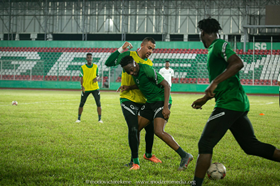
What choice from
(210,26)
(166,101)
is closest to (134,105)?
(166,101)

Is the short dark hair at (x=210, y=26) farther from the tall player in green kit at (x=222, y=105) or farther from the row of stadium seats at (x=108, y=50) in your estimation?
the row of stadium seats at (x=108, y=50)

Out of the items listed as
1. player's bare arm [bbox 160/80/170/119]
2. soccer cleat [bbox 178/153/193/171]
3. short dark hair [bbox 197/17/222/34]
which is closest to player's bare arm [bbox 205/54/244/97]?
short dark hair [bbox 197/17/222/34]

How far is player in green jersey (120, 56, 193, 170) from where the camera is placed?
446 cm

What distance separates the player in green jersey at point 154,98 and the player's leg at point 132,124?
0.44 feet

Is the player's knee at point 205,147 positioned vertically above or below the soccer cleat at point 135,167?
above

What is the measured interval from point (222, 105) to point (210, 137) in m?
0.39

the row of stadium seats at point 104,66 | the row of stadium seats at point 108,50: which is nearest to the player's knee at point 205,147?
the row of stadium seats at point 104,66

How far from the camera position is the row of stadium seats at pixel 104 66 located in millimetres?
27828

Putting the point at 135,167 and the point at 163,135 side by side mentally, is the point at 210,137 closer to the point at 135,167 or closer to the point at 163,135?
the point at 163,135

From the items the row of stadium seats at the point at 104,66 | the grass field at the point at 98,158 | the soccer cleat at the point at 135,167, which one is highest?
the row of stadium seats at the point at 104,66

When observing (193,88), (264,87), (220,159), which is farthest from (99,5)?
(220,159)

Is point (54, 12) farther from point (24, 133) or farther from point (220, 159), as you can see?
point (220, 159)

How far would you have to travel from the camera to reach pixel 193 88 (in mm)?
28062

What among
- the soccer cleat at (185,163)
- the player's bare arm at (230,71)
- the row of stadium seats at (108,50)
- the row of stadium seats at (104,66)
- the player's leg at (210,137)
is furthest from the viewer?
the row of stadium seats at (108,50)
